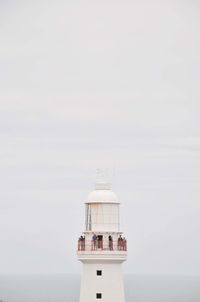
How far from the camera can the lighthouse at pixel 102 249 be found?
47406 millimetres

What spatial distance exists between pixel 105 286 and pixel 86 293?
0.85 meters

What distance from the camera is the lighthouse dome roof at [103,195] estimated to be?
47438 millimetres

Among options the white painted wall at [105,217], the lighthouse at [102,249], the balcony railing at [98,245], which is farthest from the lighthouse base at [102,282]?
the white painted wall at [105,217]

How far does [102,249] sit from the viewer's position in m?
47.5

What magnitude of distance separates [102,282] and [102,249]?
136 centimetres

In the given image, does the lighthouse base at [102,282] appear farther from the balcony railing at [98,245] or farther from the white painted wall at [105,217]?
the white painted wall at [105,217]

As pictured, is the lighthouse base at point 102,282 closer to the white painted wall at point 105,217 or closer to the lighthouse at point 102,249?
the lighthouse at point 102,249

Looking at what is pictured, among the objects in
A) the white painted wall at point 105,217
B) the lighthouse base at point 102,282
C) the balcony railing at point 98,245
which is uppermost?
the white painted wall at point 105,217

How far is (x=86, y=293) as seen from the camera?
156ft

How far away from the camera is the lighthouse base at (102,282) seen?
1870 inches

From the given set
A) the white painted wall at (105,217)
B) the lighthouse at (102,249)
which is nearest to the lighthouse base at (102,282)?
the lighthouse at (102,249)

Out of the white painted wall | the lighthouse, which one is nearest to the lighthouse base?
the lighthouse

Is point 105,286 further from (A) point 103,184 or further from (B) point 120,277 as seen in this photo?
(A) point 103,184

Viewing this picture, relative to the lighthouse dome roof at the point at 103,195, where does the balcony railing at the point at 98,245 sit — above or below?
below
